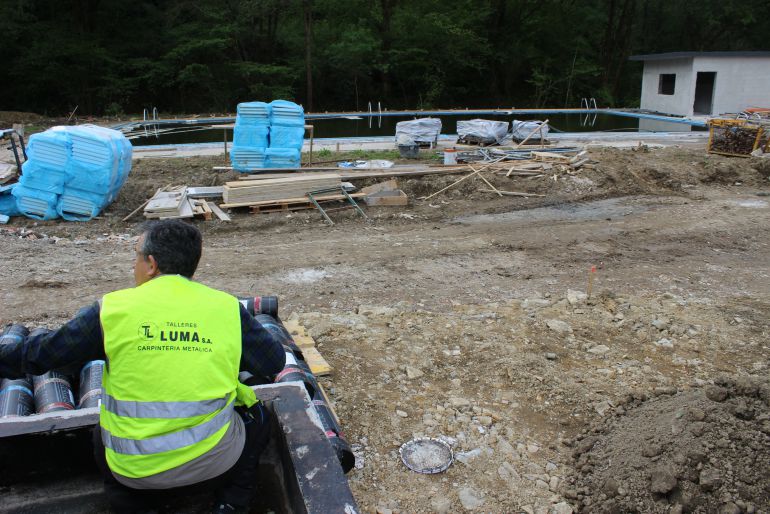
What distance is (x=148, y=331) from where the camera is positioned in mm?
2543

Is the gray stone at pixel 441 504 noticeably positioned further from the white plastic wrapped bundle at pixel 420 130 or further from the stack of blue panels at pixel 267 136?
the white plastic wrapped bundle at pixel 420 130

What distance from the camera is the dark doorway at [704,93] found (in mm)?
30828

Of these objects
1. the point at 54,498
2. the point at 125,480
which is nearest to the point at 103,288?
the point at 54,498

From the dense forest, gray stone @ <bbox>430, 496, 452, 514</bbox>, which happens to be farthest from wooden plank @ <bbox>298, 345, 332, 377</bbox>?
the dense forest

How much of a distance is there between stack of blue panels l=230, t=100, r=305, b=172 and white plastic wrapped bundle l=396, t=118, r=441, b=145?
4.71 metres

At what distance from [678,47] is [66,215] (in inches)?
1750

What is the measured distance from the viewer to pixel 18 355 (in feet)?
9.01

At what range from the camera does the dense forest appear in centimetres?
3056

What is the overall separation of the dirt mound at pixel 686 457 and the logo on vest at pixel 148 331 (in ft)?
9.49

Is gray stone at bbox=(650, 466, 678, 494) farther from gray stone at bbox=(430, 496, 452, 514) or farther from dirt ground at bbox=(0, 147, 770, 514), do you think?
gray stone at bbox=(430, 496, 452, 514)

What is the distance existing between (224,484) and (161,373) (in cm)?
71

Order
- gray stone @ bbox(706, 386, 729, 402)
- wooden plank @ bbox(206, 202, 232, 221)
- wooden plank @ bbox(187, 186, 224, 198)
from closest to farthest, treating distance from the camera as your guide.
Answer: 1. gray stone @ bbox(706, 386, 729, 402)
2. wooden plank @ bbox(206, 202, 232, 221)
3. wooden plank @ bbox(187, 186, 224, 198)

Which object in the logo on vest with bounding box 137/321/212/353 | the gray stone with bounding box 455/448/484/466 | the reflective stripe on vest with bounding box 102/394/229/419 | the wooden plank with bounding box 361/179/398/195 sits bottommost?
the gray stone with bounding box 455/448/484/466

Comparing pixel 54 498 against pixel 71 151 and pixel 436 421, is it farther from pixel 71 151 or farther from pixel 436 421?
pixel 71 151
